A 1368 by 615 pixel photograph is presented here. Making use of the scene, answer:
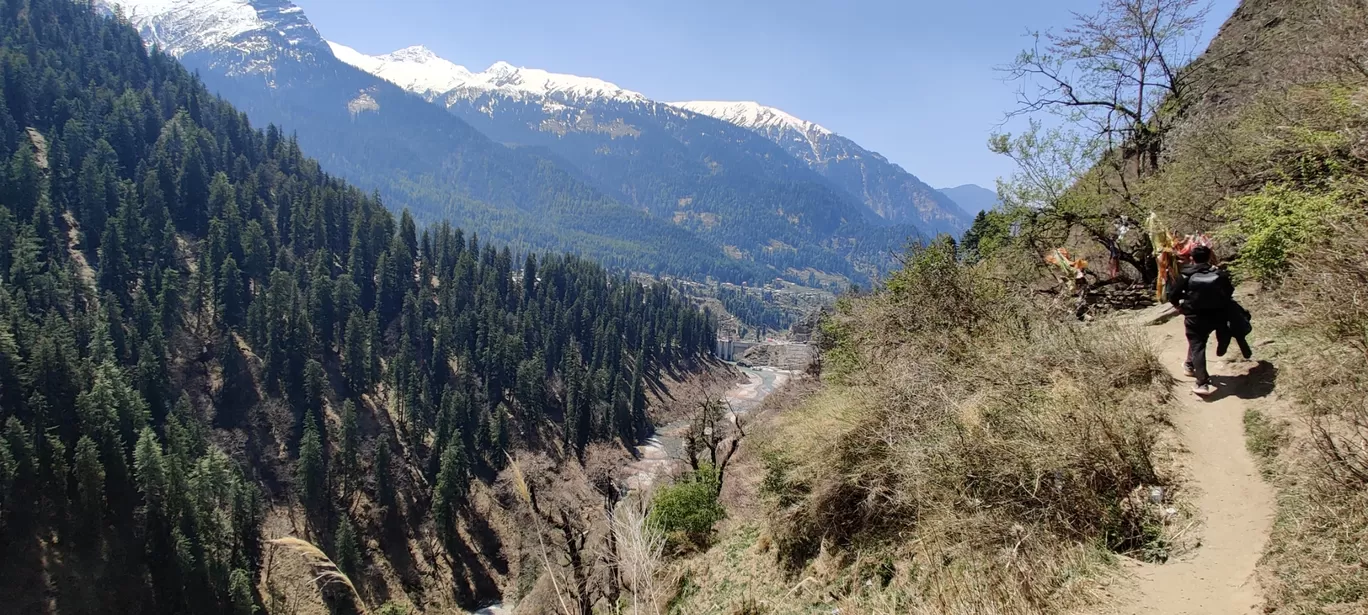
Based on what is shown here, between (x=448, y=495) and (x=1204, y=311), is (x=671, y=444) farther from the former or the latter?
(x=1204, y=311)

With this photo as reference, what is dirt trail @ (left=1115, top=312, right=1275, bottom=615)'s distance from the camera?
5.52 metres

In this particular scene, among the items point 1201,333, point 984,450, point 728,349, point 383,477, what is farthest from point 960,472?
point 728,349

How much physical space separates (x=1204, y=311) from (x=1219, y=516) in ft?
10.5

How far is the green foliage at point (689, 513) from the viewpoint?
16078 mm

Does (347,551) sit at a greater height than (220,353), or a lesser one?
lesser

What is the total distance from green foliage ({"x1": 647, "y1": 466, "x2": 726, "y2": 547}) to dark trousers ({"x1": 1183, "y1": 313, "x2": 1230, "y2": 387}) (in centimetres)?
1092

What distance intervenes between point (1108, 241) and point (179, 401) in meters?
82.4

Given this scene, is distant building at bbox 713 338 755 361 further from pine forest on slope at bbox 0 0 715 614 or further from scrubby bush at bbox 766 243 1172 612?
scrubby bush at bbox 766 243 1172 612

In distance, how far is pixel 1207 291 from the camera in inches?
320

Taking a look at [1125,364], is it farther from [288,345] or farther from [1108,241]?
[288,345]

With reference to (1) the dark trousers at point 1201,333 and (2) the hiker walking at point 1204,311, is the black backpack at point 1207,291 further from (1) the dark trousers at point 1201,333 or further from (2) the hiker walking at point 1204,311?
(1) the dark trousers at point 1201,333

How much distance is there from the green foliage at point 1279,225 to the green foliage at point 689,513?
12.1 m

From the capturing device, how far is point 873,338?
13.5m

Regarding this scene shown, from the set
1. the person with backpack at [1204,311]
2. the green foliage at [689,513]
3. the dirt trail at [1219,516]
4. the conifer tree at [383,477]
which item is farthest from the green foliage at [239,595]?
the person with backpack at [1204,311]
